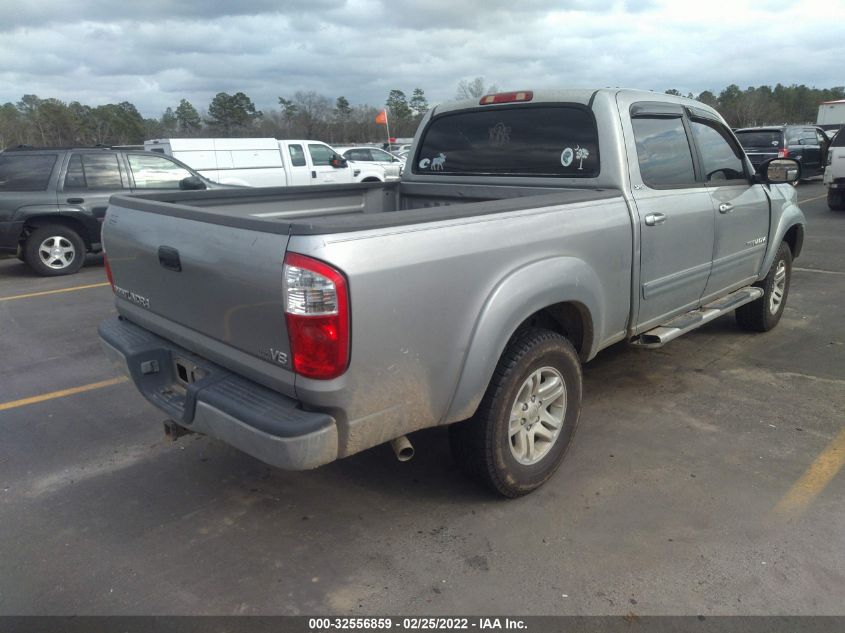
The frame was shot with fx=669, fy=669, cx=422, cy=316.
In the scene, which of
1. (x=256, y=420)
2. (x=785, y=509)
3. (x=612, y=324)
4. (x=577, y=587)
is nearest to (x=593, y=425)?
(x=612, y=324)

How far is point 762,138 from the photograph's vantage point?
18234 millimetres

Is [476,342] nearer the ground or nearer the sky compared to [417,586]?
nearer the sky

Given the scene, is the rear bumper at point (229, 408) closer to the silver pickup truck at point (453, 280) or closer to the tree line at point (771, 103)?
the silver pickup truck at point (453, 280)

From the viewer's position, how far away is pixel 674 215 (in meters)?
3.98

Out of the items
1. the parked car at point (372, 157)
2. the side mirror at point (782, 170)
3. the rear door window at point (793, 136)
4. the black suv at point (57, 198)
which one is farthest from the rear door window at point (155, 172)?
the rear door window at point (793, 136)

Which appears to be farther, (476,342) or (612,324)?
(612,324)

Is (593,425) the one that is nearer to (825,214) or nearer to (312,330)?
(312,330)

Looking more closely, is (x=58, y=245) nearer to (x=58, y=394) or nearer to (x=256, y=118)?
(x=58, y=394)

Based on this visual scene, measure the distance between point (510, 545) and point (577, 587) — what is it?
367mm

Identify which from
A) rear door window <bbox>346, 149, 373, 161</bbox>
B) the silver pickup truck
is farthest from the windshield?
the silver pickup truck

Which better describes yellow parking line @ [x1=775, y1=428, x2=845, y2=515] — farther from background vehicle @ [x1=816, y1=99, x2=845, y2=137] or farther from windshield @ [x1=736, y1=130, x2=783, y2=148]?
background vehicle @ [x1=816, y1=99, x2=845, y2=137]

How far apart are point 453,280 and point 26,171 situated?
8.68 meters

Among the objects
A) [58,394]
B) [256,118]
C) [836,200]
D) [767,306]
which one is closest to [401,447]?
[58,394]

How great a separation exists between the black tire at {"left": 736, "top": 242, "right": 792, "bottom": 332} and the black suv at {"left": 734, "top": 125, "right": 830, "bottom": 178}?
12618mm
